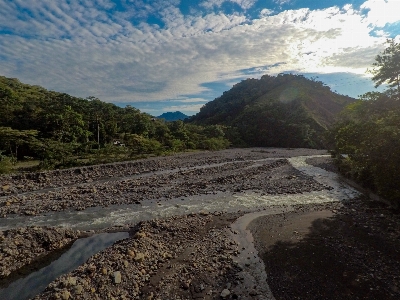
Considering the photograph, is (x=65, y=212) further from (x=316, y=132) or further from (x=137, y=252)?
(x=316, y=132)

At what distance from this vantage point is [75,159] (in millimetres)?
36281

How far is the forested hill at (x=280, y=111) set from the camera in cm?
8144

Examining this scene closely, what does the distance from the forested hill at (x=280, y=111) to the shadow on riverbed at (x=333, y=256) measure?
65.5 m

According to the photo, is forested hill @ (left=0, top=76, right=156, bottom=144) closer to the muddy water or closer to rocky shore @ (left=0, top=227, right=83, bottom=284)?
the muddy water

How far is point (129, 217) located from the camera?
17.4 metres

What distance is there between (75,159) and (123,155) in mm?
8861

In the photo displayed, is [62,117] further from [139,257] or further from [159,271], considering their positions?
[159,271]

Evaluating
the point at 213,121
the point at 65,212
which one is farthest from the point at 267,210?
the point at 213,121

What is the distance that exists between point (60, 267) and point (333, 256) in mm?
12279

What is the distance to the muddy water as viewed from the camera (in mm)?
16656

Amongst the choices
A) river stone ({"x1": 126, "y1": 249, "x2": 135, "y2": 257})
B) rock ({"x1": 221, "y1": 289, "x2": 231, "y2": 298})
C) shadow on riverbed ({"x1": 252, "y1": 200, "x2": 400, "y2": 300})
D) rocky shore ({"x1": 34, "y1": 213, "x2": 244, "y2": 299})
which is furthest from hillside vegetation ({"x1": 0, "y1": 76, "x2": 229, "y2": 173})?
rock ({"x1": 221, "y1": 289, "x2": 231, "y2": 298})

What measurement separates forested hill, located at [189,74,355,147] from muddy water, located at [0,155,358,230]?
192 feet

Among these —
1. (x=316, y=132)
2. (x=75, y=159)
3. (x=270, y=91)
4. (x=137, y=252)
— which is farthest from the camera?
(x=270, y=91)

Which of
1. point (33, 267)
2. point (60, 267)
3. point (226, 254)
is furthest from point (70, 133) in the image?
point (226, 254)
